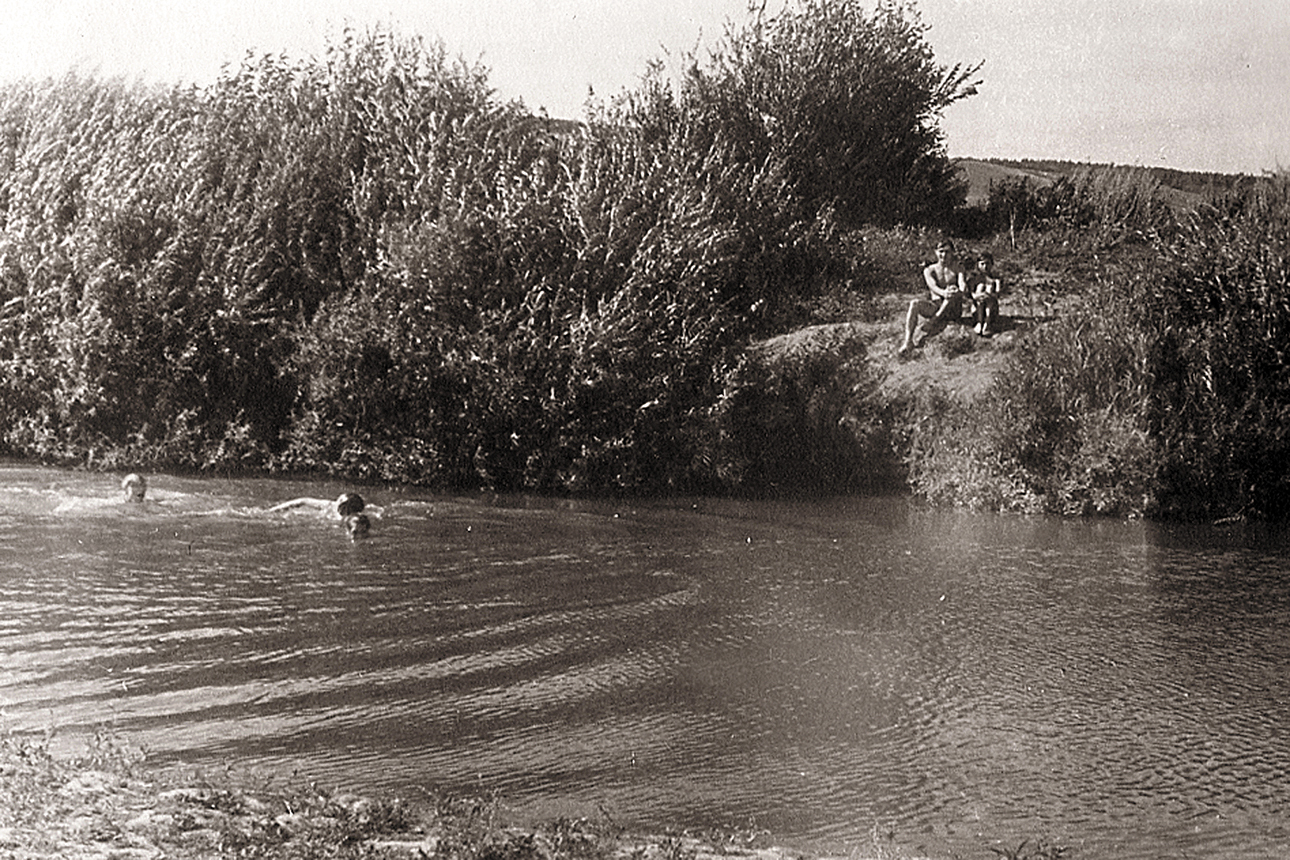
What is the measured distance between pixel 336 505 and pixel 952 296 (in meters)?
10.1

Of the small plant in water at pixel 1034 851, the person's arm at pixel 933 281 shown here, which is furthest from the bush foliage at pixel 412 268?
the small plant in water at pixel 1034 851

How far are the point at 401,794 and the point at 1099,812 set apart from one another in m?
3.64

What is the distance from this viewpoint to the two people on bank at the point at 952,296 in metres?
19.1

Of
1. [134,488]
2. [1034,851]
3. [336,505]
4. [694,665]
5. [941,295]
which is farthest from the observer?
[941,295]

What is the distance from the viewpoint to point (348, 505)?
46.9ft

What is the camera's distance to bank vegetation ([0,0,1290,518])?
617 inches

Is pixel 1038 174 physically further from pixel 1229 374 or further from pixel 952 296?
pixel 1229 374

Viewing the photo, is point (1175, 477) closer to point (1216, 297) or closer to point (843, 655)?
point (1216, 297)

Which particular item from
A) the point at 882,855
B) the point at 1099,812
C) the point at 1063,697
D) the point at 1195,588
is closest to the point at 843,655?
the point at 1063,697

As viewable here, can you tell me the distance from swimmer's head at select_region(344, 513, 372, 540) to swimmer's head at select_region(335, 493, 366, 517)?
0.29 meters

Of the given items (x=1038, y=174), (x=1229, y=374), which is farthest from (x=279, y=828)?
(x=1038, y=174)

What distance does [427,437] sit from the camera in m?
17.6

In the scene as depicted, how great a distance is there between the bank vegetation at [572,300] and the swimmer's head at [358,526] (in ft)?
11.9

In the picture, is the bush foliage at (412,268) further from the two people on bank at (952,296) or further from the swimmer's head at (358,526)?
the swimmer's head at (358,526)
